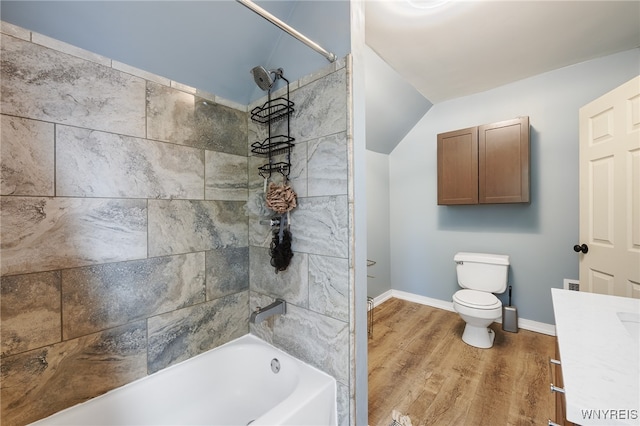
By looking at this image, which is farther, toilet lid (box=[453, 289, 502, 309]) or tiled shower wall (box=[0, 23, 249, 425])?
toilet lid (box=[453, 289, 502, 309])

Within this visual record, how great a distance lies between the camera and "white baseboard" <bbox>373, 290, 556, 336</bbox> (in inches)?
95.4

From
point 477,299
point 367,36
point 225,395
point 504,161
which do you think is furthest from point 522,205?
point 225,395

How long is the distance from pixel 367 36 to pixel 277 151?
1.20 m

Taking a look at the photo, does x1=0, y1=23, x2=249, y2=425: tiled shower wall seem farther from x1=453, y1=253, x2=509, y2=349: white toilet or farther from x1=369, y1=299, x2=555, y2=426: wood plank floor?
x1=453, y1=253, x2=509, y2=349: white toilet

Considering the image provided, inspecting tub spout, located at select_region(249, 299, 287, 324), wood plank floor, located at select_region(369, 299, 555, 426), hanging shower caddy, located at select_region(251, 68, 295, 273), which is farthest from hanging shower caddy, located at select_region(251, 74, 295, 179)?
wood plank floor, located at select_region(369, 299, 555, 426)

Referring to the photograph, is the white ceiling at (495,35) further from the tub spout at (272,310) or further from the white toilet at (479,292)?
the tub spout at (272,310)

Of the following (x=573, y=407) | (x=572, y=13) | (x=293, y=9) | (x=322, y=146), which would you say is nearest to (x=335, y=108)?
(x=322, y=146)

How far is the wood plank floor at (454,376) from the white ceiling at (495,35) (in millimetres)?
2591

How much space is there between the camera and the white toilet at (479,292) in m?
2.15

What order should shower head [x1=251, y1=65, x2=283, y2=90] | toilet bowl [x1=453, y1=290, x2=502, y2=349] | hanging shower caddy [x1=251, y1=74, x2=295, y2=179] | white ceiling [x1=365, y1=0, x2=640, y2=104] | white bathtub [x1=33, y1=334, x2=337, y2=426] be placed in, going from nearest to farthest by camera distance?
white bathtub [x1=33, y1=334, x2=337, y2=426] → shower head [x1=251, y1=65, x2=283, y2=90] → hanging shower caddy [x1=251, y1=74, x2=295, y2=179] → white ceiling [x1=365, y1=0, x2=640, y2=104] → toilet bowl [x1=453, y1=290, x2=502, y2=349]

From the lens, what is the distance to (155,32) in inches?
49.9

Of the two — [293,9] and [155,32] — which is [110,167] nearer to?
[155,32]

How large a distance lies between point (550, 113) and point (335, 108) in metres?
2.45

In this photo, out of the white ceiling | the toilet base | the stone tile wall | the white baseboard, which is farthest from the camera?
the white baseboard
